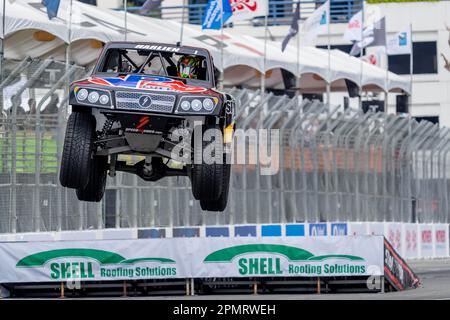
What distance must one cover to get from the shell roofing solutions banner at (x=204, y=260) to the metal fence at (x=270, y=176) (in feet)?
7.08

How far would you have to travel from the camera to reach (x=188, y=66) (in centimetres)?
1630

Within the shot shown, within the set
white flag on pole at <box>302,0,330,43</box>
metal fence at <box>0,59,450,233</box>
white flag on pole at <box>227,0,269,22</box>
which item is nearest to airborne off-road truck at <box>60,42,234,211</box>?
metal fence at <box>0,59,450,233</box>

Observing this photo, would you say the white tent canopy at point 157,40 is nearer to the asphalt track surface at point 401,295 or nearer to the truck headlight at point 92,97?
the asphalt track surface at point 401,295

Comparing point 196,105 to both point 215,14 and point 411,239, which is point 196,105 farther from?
point 411,239

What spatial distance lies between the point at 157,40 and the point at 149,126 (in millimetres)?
23886

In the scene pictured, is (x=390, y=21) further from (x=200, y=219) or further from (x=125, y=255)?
(x=125, y=255)

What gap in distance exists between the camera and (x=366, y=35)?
4775 centimetres

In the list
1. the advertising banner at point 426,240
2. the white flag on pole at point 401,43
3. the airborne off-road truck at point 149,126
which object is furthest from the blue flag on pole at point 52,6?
the white flag on pole at point 401,43

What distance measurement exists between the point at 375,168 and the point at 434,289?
1471 cm

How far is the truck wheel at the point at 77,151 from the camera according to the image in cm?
1441

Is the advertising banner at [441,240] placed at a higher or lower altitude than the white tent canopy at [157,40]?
lower

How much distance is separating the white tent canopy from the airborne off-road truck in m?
14.9

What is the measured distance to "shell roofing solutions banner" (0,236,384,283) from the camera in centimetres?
2486

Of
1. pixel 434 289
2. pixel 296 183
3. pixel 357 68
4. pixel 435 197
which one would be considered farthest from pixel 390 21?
pixel 434 289
